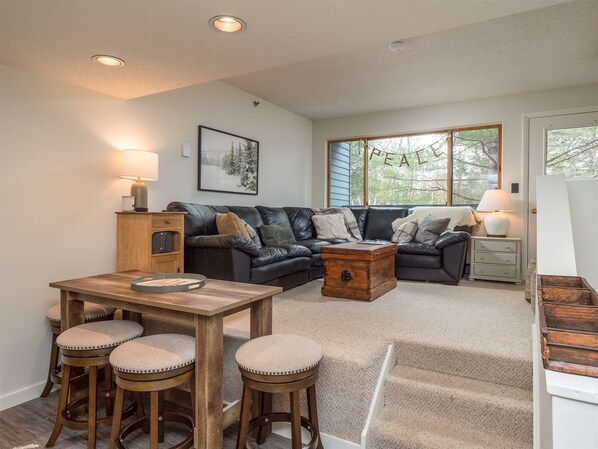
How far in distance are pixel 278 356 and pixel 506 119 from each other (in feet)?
15.3

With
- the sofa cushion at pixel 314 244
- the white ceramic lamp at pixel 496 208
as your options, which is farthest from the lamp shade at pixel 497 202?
the sofa cushion at pixel 314 244

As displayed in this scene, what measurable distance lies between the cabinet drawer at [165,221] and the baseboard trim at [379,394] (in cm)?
186

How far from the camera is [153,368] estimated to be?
1.46m

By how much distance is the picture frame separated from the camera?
13.0 ft

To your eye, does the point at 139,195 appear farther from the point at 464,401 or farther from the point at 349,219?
the point at 349,219

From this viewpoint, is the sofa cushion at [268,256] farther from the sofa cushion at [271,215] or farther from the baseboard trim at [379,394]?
the baseboard trim at [379,394]

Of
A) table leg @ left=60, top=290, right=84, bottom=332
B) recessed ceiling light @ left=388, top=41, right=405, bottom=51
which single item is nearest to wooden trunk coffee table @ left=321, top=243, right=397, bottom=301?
recessed ceiling light @ left=388, top=41, right=405, bottom=51

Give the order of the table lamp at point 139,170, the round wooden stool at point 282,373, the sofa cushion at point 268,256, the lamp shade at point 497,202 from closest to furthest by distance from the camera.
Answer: the round wooden stool at point 282,373 → the table lamp at point 139,170 → the sofa cushion at point 268,256 → the lamp shade at point 497,202

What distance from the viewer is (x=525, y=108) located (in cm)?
463

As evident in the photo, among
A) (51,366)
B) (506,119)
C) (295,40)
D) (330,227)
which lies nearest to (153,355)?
(51,366)

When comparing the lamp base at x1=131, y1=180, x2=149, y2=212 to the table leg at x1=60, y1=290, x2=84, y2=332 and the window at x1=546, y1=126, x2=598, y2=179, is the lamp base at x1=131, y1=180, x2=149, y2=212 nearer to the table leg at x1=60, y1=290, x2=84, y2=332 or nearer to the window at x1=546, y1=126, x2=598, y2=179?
the table leg at x1=60, y1=290, x2=84, y2=332

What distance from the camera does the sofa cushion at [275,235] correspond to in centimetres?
401

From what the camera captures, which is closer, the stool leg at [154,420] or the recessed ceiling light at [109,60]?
the stool leg at [154,420]

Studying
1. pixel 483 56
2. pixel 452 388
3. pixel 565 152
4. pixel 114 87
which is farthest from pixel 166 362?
pixel 565 152
